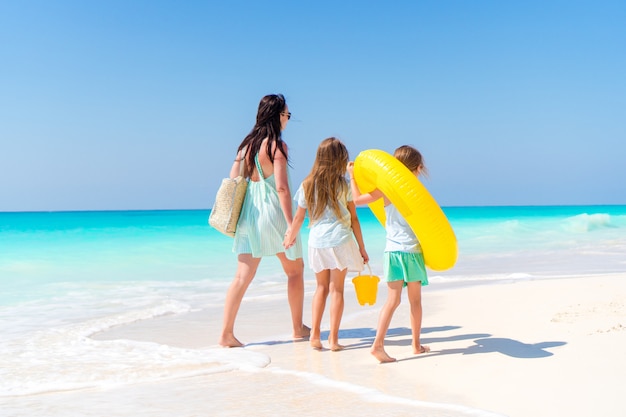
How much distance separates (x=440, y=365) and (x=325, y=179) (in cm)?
156

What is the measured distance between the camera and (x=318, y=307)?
4828 mm

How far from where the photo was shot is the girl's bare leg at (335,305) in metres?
4.71

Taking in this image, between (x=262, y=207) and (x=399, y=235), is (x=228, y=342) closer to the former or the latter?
(x=262, y=207)

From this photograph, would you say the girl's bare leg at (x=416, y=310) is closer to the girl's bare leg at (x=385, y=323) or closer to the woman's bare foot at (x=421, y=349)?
the woman's bare foot at (x=421, y=349)

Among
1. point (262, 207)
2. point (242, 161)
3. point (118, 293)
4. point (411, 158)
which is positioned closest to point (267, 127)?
point (242, 161)

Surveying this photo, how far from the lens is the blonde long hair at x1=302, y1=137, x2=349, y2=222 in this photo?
187 inches

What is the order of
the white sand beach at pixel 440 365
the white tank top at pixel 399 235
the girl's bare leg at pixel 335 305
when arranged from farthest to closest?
1. the girl's bare leg at pixel 335 305
2. the white tank top at pixel 399 235
3. the white sand beach at pixel 440 365

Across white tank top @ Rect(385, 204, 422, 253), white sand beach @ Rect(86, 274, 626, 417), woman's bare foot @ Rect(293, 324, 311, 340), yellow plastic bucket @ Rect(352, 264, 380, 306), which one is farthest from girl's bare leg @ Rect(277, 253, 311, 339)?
white tank top @ Rect(385, 204, 422, 253)

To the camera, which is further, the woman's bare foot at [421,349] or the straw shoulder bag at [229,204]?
the straw shoulder bag at [229,204]

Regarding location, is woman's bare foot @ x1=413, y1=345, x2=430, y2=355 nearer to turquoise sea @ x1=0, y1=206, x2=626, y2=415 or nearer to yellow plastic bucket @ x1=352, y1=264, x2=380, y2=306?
yellow plastic bucket @ x1=352, y1=264, x2=380, y2=306

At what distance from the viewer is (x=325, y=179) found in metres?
4.74

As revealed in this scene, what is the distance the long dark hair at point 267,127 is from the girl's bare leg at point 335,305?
3.36 ft

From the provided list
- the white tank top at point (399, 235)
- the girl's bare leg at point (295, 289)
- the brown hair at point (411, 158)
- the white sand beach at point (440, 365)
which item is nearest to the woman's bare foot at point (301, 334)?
the girl's bare leg at point (295, 289)

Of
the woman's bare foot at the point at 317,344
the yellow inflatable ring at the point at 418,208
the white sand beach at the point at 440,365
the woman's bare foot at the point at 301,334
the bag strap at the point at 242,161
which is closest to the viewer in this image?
the white sand beach at the point at 440,365
